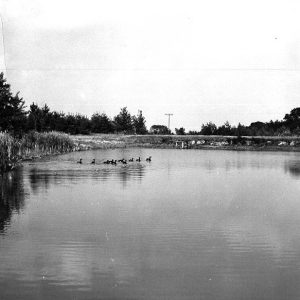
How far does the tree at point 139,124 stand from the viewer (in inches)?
3425

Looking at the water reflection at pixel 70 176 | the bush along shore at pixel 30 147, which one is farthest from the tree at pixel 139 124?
the water reflection at pixel 70 176

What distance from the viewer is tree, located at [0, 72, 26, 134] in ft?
118

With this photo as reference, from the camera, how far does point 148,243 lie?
9.47m

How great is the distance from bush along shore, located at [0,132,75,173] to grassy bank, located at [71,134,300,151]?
16.0 m

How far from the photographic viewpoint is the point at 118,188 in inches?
707

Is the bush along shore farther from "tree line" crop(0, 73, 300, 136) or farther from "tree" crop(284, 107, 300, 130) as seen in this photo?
"tree" crop(284, 107, 300, 130)

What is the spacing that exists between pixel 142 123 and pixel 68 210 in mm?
75888

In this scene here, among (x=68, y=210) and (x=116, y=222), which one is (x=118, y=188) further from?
(x=116, y=222)

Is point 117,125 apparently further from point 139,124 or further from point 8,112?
point 8,112

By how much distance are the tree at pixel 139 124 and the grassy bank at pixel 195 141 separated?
15.0 m

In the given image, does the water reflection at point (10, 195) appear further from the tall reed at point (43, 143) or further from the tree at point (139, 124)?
the tree at point (139, 124)

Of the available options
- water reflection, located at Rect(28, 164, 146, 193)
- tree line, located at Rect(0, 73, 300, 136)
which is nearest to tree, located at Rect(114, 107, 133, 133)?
tree line, located at Rect(0, 73, 300, 136)

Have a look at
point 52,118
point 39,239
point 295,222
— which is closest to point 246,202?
point 295,222

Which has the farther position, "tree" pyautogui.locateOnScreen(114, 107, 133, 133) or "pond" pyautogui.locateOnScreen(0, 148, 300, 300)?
"tree" pyautogui.locateOnScreen(114, 107, 133, 133)
